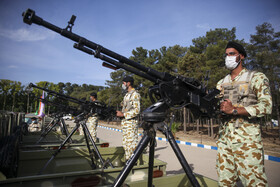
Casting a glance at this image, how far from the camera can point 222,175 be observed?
226 centimetres

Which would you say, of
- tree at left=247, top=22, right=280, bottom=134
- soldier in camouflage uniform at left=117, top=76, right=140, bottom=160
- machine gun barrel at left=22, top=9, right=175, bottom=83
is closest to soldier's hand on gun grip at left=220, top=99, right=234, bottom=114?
machine gun barrel at left=22, top=9, right=175, bottom=83

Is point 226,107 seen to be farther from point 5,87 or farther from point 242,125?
point 5,87

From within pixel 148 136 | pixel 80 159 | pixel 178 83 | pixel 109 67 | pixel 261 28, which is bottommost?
pixel 80 159

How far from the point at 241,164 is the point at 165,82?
4.64 ft

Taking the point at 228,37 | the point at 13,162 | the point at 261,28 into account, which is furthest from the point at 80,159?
the point at 228,37

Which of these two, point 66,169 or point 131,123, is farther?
point 131,123

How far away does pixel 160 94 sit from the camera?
2.03 meters

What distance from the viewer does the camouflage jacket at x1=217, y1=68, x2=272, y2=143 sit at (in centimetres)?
203

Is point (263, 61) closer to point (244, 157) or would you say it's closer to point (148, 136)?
point (244, 157)

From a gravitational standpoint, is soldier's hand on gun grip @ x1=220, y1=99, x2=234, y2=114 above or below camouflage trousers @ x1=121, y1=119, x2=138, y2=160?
above

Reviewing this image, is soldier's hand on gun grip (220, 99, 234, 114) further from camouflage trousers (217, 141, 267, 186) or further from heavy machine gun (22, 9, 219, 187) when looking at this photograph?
camouflage trousers (217, 141, 267, 186)

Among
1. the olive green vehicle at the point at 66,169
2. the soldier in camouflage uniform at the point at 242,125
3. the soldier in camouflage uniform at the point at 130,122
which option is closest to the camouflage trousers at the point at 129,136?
the soldier in camouflage uniform at the point at 130,122

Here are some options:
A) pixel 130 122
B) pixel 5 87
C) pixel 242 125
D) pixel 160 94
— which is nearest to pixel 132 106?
pixel 130 122

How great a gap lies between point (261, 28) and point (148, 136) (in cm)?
2141
